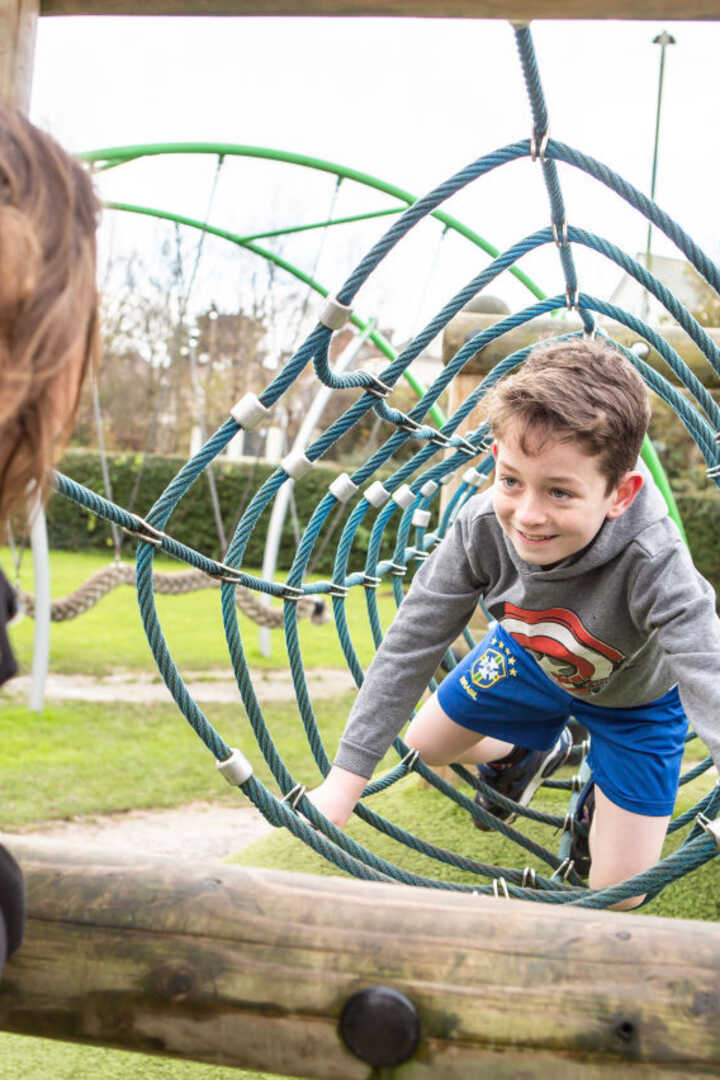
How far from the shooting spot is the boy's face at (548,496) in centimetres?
162

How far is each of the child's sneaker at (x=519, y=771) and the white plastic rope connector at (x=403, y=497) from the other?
0.61 m

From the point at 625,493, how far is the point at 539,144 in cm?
56

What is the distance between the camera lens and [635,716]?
6.82 feet

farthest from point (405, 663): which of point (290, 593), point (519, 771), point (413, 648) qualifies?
point (519, 771)

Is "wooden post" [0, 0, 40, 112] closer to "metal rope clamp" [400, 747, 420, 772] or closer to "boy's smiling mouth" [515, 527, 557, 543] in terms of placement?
"boy's smiling mouth" [515, 527, 557, 543]

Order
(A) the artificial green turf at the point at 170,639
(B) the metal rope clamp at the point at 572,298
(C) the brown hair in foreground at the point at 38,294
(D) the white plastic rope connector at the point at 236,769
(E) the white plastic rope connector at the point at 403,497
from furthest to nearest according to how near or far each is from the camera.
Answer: (A) the artificial green turf at the point at 170,639 → (E) the white plastic rope connector at the point at 403,497 → (B) the metal rope clamp at the point at 572,298 → (D) the white plastic rope connector at the point at 236,769 → (C) the brown hair in foreground at the point at 38,294

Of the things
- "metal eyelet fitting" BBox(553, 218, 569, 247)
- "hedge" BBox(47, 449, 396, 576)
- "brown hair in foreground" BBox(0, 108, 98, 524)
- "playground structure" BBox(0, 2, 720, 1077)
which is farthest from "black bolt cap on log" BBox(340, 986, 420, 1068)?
"hedge" BBox(47, 449, 396, 576)

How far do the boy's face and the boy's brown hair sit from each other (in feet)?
0.05

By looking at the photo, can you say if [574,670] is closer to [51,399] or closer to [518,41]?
[518,41]

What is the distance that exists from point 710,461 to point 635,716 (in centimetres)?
51

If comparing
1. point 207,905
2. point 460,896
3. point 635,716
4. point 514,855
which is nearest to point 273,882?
point 207,905

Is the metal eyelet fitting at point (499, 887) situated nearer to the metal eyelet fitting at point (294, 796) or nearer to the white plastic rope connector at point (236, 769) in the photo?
the metal eyelet fitting at point (294, 796)

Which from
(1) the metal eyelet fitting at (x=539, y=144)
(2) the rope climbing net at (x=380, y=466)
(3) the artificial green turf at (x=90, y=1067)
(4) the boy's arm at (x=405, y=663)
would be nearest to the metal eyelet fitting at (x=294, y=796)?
(2) the rope climbing net at (x=380, y=466)

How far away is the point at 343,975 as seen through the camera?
2.85 feet
